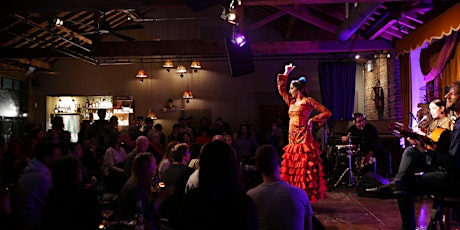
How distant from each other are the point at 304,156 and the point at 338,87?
789 centimetres

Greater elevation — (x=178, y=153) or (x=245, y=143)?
(x=178, y=153)

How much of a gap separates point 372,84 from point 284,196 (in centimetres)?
1047

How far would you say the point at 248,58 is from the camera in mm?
7562

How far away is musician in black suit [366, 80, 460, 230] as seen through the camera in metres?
3.44

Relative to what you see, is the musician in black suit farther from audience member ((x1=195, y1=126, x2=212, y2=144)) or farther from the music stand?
audience member ((x1=195, y1=126, x2=212, y2=144))

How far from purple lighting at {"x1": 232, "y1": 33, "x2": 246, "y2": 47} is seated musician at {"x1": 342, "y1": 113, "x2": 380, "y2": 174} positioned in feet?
9.54

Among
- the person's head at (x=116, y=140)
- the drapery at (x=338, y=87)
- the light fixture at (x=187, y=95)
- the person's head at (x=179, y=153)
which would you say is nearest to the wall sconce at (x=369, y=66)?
the drapery at (x=338, y=87)

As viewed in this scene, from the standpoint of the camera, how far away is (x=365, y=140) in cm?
875

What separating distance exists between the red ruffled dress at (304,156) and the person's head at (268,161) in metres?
3.06

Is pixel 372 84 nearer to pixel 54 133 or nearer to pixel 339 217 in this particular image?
pixel 339 217

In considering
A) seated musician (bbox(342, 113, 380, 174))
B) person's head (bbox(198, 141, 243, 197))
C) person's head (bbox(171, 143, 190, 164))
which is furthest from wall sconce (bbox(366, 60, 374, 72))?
person's head (bbox(198, 141, 243, 197))

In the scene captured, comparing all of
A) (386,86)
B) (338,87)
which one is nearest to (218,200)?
(386,86)

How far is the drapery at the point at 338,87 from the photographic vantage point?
12.8 meters

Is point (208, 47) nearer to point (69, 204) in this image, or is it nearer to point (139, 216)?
point (139, 216)
